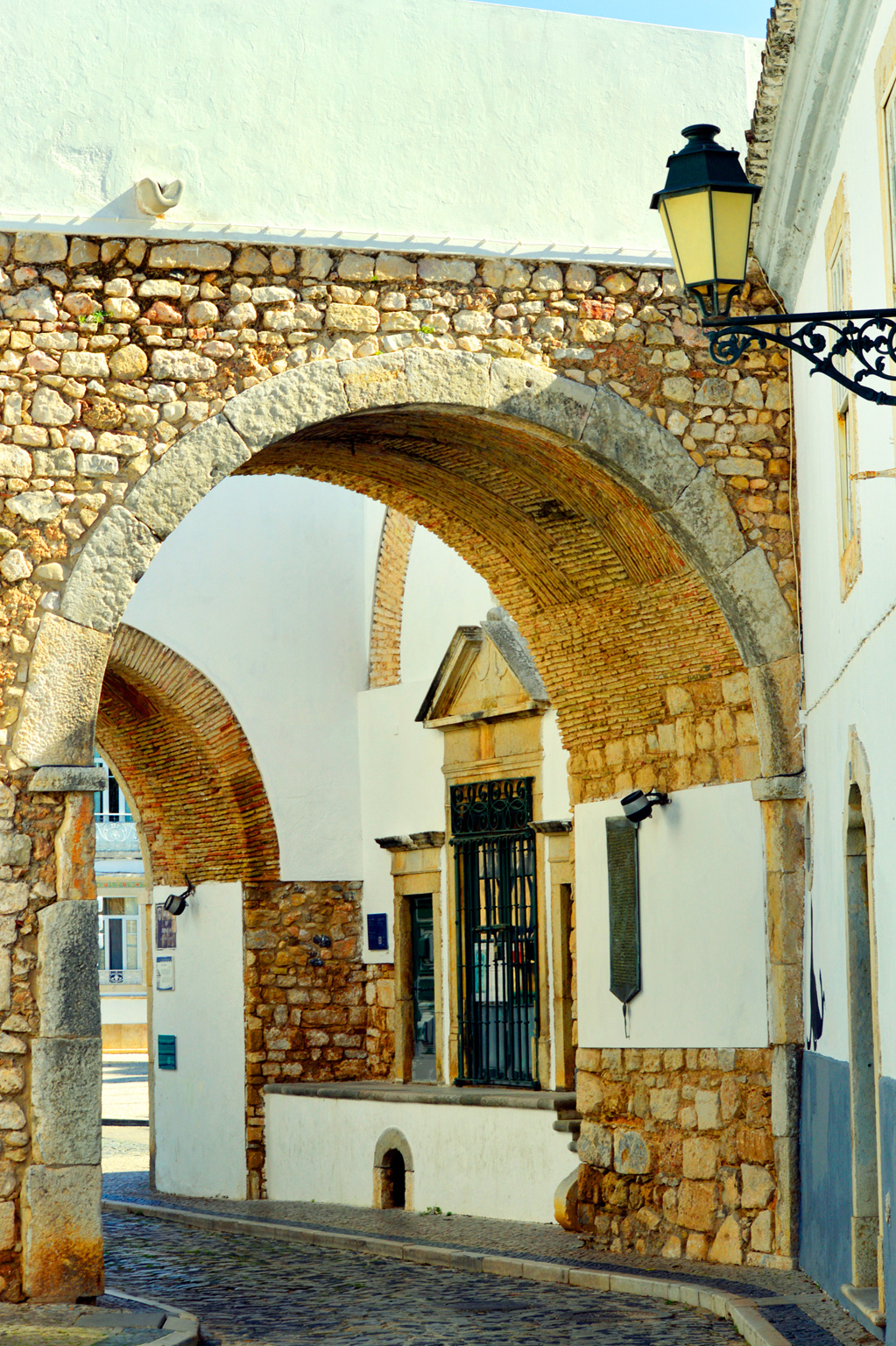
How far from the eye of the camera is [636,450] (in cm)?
866

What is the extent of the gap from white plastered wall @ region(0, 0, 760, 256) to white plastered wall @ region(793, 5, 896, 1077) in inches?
48.6

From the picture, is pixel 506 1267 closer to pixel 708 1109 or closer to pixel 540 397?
pixel 708 1109

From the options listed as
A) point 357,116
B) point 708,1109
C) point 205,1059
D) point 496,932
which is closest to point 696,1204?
point 708,1109

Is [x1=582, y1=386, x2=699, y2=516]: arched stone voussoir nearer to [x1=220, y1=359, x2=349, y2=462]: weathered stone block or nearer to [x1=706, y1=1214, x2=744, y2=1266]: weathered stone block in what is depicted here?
[x1=220, y1=359, x2=349, y2=462]: weathered stone block

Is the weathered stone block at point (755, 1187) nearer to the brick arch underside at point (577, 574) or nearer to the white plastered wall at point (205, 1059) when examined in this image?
the brick arch underside at point (577, 574)

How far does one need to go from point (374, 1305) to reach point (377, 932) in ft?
19.3

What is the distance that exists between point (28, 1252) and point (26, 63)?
5.05 m

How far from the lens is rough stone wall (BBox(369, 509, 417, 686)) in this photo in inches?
566

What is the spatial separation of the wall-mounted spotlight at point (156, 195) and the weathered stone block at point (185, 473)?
893 mm

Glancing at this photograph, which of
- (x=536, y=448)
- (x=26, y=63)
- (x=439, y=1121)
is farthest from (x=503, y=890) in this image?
(x=26, y=63)

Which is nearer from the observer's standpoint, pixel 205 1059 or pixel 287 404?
pixel 287 404

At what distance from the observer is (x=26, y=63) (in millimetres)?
8031

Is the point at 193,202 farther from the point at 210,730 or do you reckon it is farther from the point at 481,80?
the point at 210,730

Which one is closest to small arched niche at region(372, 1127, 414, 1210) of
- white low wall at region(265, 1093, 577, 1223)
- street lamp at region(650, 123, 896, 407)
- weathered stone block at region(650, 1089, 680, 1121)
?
white low wall at region(265, 1093, 577, 1223)
